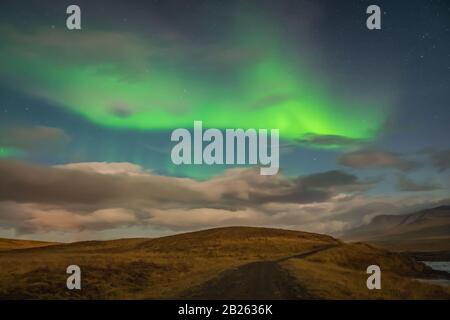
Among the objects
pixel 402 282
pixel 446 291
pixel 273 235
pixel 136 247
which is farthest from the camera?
pixel 273 235

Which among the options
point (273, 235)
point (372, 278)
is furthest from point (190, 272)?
point (273, 235)

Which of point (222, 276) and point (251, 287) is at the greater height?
point (222, 276)

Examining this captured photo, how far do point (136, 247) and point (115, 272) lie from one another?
23844 mm

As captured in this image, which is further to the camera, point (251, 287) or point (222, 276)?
point (222, 276)

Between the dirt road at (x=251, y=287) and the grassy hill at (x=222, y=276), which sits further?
the grassy hill at (x=222, y=276)

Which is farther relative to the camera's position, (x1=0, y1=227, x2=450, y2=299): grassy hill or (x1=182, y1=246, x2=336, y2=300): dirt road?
(x1=0, y1=227, x2=450, y2=299): grassy hill

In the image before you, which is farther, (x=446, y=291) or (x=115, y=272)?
(x=115, y=272)

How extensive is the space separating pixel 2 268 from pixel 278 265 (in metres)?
18.1

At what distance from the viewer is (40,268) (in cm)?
3180

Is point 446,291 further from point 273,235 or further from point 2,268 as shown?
point 273,235
